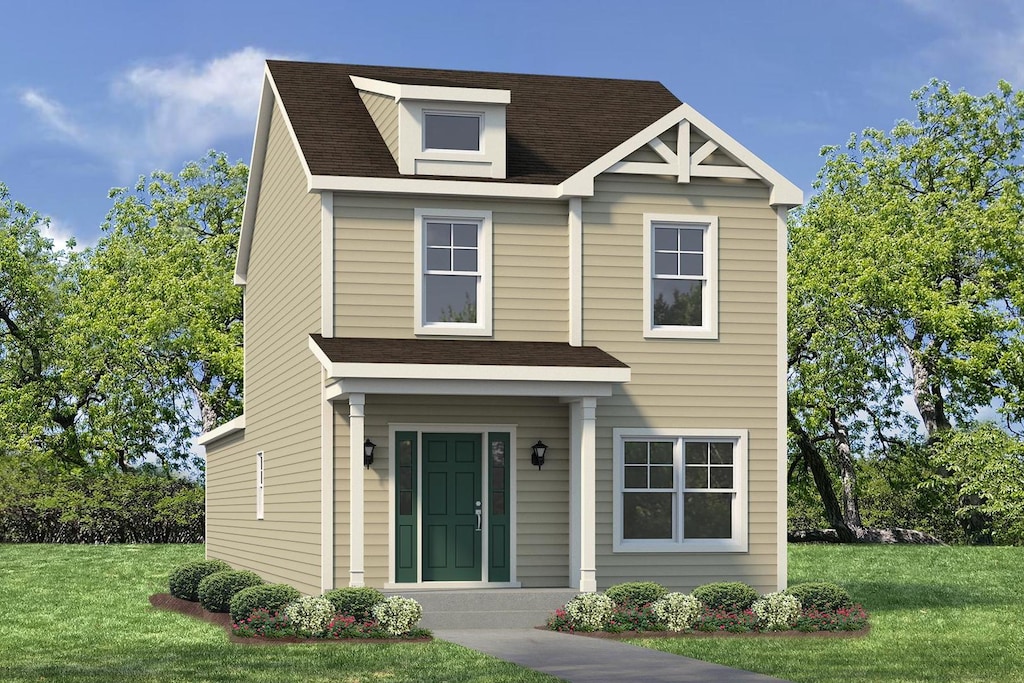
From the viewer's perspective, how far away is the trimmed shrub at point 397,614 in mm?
17406

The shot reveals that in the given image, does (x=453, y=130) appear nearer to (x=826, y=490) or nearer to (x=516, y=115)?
(x=516, y=115)

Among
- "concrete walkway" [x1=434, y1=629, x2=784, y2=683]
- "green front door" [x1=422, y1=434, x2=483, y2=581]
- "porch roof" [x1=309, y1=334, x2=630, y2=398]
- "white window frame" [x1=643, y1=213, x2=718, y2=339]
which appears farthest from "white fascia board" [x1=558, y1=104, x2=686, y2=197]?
"concrete walkway" [x1=434, y1=629, x2=784, y2=683]

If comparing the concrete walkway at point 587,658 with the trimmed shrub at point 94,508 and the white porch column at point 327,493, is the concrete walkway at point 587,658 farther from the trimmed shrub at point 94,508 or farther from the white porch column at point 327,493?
the trimmed shrub at point 94,508

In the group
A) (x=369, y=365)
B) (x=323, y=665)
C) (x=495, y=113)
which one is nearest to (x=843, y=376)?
(x=495, y=113)

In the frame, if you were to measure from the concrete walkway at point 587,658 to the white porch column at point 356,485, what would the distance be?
1.38 m

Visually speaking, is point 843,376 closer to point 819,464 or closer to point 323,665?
point 819,464

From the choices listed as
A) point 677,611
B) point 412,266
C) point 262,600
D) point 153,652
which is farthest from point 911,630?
point 153,652

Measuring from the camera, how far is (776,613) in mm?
18594

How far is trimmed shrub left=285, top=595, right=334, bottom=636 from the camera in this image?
56.2 feet

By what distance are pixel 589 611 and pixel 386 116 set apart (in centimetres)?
838

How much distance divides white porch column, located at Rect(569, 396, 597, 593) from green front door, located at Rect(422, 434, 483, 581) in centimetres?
147

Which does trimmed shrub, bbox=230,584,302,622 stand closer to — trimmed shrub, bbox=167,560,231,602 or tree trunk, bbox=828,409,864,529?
trimmed shrub, bbox=167,560,231,602

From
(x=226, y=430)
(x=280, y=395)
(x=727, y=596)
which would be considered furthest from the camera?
(x=226, y=430)

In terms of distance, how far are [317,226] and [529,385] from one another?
3975 mm
